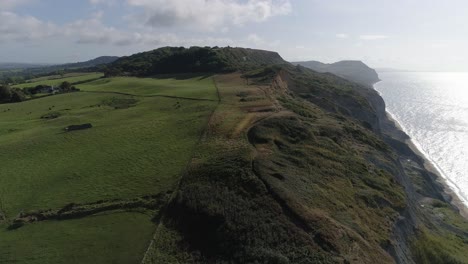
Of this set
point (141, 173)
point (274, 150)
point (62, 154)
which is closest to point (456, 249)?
point (274, 150)

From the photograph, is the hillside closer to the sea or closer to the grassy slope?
the grassy slope

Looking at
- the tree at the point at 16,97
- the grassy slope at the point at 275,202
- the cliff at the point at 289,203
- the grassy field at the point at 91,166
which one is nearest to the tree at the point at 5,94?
the tree at the point at 16,97

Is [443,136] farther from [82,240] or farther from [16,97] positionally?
[82,240]

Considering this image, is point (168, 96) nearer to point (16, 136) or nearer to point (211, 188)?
point (16, 136)

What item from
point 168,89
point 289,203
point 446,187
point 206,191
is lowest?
point 446,187

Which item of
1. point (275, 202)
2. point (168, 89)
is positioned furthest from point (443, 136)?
point (275, 202)

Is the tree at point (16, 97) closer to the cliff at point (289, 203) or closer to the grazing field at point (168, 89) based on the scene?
the grazing field at point (168, 89)
